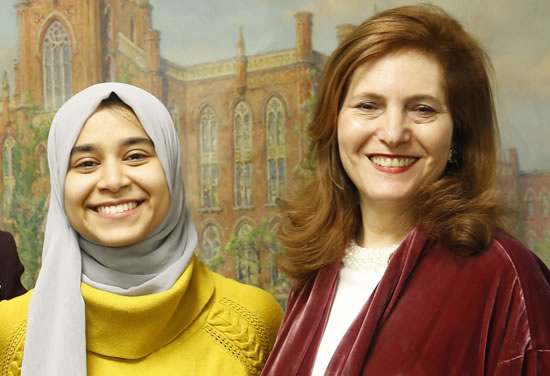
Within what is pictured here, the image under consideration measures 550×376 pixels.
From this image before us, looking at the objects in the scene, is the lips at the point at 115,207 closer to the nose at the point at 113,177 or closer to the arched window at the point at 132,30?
the nose at the point at 113,177

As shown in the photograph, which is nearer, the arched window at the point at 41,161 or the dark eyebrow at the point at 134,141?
the dark eyebrow at the point at 134,141

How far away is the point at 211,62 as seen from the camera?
6.32m

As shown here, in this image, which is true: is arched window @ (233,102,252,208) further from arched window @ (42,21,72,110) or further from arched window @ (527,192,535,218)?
arched window @ (527,192,535,218)

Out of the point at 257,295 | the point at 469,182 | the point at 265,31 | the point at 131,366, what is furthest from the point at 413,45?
the point at 265,31

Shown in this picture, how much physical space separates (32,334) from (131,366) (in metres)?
0.32

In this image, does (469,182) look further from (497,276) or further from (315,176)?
(315,176)

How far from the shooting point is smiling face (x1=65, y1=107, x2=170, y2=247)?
6.70 feet

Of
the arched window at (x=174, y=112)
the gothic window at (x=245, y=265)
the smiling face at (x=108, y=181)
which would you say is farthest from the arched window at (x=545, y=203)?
the smiling face at (x=108, y=181)

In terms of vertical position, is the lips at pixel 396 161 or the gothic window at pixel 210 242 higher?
the lips at pixel 396 161

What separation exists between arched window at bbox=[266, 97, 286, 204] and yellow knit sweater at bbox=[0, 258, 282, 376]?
3.93 m

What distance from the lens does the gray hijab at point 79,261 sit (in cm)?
202

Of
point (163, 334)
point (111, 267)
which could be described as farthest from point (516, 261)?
point (111, 267)

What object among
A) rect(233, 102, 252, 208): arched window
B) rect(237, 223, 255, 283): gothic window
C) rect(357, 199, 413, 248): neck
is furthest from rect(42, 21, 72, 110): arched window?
rect(357, 199, 413, 248): neck

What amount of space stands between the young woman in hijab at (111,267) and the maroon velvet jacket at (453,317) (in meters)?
0.60
